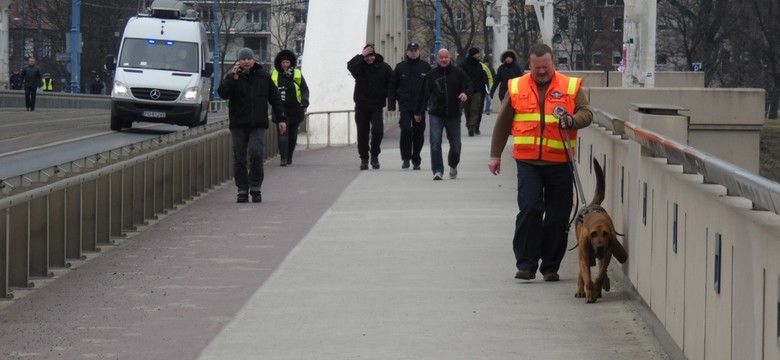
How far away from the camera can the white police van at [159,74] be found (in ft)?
120

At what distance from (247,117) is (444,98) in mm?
3654

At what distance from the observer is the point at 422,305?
34.2ft

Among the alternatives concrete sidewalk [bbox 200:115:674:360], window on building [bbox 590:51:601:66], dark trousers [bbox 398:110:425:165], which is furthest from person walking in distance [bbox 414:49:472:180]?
window on building [bbox 590:51:601:66]

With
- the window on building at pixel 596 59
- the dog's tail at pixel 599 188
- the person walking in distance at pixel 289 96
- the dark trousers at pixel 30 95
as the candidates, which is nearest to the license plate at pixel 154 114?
the person walking in distance at pixel 289 96

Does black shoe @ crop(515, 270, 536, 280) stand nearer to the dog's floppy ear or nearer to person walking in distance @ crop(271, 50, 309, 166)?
the dog's floppy ear

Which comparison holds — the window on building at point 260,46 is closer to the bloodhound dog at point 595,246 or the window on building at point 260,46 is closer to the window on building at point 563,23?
the window on building at point 563,23

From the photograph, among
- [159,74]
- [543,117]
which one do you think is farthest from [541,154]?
[159,74]

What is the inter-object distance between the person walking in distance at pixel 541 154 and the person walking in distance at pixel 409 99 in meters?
10.7

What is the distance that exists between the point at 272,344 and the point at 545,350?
1452 mm

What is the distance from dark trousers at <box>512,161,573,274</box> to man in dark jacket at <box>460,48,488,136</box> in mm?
17912

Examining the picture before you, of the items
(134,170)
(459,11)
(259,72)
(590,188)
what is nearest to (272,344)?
(590,188)

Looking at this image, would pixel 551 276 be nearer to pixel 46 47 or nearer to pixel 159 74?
pixel 159 74

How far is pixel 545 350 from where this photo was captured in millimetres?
8750

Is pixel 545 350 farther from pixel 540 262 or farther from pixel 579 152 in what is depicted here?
pixel 579 152
